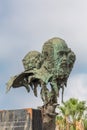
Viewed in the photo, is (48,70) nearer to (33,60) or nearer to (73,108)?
(33,60)

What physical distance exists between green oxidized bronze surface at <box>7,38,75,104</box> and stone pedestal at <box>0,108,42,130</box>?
8.68 feet

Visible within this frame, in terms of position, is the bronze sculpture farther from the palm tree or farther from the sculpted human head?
the palm tree

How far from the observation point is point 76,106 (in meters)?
43.1

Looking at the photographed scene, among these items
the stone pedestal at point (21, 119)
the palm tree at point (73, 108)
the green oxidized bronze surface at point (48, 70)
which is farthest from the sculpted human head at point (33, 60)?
the palm tree at point (73, 108)

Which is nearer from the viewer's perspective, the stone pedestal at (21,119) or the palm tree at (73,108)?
the stone pedestal at (21,119)

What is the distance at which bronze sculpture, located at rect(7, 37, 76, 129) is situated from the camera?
16.2 m

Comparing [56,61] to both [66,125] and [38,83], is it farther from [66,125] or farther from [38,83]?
[66,125]

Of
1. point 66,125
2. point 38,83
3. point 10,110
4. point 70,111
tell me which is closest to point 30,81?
point 38,83

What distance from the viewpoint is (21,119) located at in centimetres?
1343

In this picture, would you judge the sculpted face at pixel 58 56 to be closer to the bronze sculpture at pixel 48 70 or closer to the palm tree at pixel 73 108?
the bronze sculpture at pixel 48 70

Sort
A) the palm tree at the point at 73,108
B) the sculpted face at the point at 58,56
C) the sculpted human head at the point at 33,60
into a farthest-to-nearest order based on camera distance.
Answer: the palm tree at the point at 73,108
the sculpted human head at the point at 33,60
the sculpted face at the point at 58,56

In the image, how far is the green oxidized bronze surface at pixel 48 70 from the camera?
16188 millimetres

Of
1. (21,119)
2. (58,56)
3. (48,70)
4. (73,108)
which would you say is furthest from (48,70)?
(73,108)

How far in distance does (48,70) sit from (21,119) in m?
3.18
